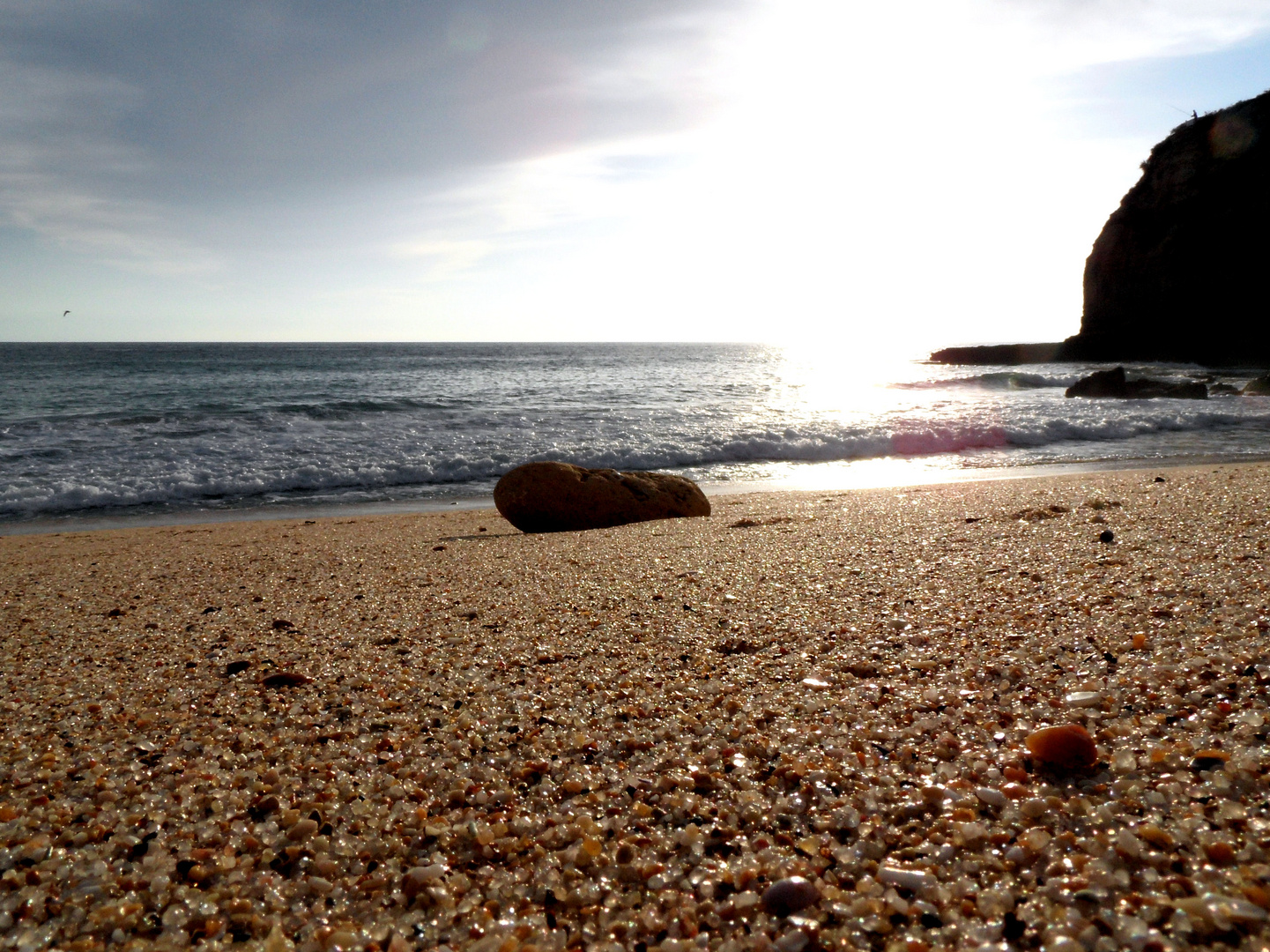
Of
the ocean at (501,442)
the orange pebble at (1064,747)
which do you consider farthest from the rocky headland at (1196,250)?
the orange pebble at (1064,747)

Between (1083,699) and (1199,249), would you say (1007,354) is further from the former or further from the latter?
(1083,699)

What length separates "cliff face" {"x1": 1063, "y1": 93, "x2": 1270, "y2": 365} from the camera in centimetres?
3225

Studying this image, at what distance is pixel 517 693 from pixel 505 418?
558 inches

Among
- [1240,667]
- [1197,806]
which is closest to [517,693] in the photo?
[1197,806]

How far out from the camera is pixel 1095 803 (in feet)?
4.49

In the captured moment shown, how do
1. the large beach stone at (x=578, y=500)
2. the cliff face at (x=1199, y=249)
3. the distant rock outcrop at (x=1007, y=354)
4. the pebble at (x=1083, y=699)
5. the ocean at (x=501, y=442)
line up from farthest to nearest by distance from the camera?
1. the distant rock outcrop at (x=1007, y=354)
2. the cliff face at (x=1199, y=249)
3. the ocean at (x=501, y=442)
4. the large beach stone at (x=578, y=500)
5. the pebble at (x=1083, y=699)

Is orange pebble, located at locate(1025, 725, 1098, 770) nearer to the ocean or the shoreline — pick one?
the shoreline

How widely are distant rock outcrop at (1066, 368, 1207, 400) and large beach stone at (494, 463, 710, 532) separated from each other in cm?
1699

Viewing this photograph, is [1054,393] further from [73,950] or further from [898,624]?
[73,950]

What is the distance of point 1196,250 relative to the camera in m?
33.6

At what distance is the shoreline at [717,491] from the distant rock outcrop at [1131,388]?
9.76 m

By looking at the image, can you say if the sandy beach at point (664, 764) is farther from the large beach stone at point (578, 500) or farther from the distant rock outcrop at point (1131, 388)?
the distant rock outcrop at point (1131, 388)

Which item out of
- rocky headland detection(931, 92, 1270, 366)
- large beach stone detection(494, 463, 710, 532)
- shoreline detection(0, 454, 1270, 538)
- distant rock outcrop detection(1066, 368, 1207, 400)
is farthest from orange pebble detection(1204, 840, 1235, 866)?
rocky headland detection(931, 92, 1270, 366)

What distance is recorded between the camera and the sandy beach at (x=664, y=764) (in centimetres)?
119
